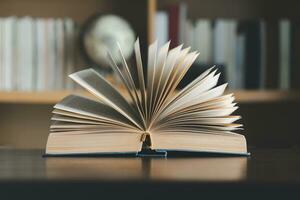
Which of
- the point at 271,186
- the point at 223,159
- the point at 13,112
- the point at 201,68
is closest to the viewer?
the point at 271,186

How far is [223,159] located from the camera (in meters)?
0.75

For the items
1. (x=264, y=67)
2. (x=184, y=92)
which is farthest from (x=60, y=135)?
(x=264, y=67)

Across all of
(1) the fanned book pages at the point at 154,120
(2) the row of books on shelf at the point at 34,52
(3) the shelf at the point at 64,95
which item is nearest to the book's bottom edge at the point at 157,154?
(1) the fanned book pages at the point at 154,120

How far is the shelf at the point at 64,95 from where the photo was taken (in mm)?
1752

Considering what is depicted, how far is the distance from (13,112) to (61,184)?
1.56 meters

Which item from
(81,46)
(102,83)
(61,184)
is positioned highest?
(81,46)

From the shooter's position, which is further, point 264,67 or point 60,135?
point 264,67

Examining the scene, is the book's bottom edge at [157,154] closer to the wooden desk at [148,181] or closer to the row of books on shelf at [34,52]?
the wooden desk at [148,181]

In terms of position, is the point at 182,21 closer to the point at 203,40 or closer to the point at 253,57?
the point at 203,40

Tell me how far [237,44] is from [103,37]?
0.46 metres

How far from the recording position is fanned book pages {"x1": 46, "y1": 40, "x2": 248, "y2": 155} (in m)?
0.77

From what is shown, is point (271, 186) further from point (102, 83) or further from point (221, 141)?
point (102, 83)

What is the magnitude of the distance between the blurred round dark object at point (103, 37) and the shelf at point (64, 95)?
16cm

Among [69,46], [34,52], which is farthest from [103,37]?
[34,52]
